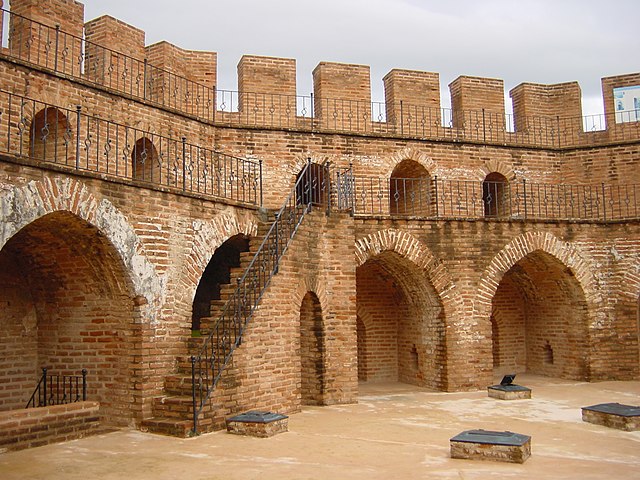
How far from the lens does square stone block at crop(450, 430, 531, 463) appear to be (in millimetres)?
7668

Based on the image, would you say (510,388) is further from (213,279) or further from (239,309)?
(213,279)

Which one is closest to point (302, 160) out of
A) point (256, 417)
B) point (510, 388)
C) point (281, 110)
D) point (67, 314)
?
point (281, 110)

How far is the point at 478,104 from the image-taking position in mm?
17500

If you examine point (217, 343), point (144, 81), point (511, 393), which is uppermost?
point (144, 81)

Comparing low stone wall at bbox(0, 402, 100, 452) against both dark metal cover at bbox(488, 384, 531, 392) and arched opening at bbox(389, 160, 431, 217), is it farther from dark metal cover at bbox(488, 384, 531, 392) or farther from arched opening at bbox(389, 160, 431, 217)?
arched opening at bbox(389, 160, 431, 217)

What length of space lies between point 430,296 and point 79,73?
877cm

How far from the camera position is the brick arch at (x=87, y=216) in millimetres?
8070

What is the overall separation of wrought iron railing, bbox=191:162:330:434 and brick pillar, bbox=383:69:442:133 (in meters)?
5.51

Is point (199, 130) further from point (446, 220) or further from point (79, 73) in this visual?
point (446, 220)

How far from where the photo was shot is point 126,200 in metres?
9.67

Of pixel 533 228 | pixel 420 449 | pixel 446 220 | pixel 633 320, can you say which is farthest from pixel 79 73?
pixel 633 320

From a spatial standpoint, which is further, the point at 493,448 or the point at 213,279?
the point at 213,279

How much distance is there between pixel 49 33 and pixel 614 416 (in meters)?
12.0

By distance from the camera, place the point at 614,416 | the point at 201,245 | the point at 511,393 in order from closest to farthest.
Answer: the point at 614,416, the point at 201,245, the point at 511,393
